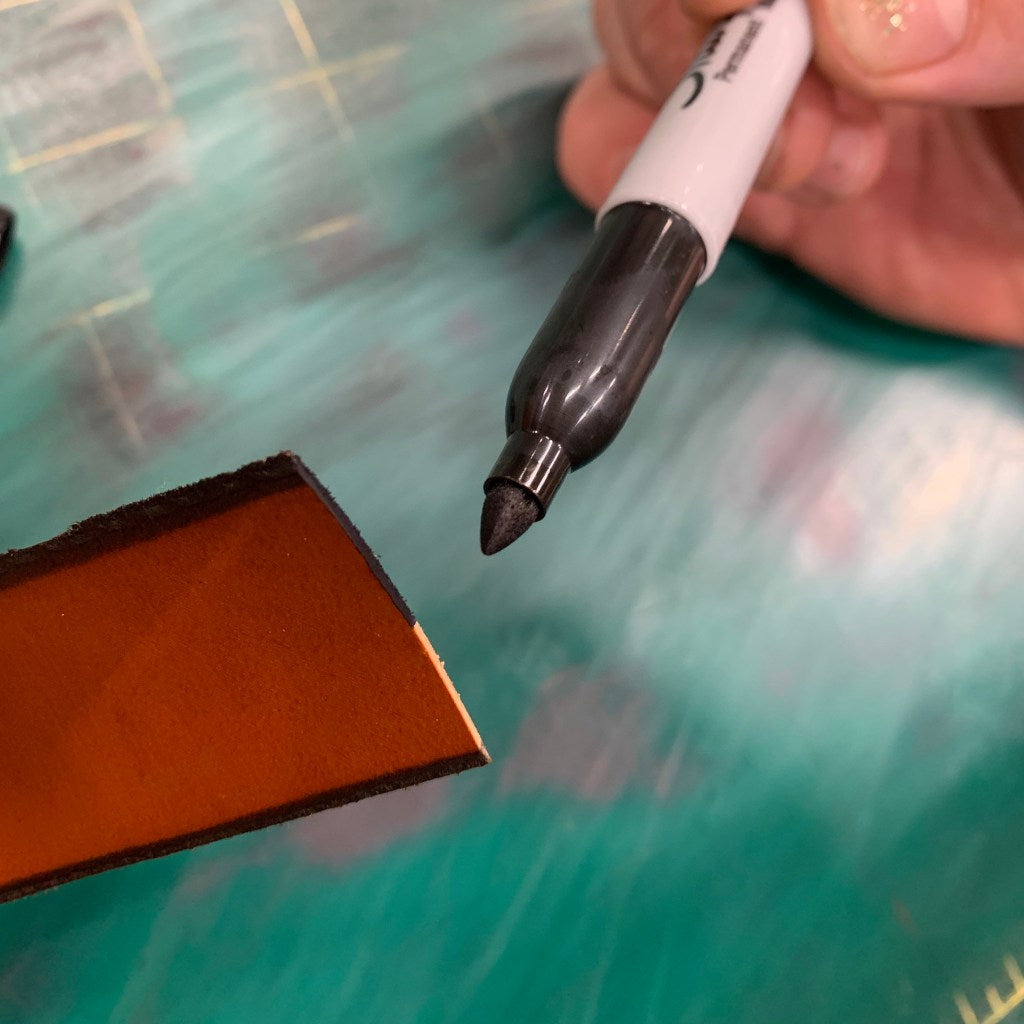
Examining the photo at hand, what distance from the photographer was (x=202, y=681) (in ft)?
0.85

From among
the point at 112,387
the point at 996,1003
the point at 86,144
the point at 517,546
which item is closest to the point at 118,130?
the point at 86,144

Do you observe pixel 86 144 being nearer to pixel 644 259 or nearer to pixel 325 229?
pixel 325 229

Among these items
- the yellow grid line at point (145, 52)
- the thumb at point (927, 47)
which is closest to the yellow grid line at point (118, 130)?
the yellow grid line at point (145, 52)

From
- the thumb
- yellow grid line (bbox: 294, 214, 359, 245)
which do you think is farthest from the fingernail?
yellow grid line (bbox: 294, 214, 359, 245)

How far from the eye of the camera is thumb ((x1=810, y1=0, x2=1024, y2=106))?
31 cm

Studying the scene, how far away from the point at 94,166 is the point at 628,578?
30cm

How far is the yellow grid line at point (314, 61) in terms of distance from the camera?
447 mm

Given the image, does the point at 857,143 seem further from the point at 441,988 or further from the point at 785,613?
the point at 441,988

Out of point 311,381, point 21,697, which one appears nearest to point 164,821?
point 21,697

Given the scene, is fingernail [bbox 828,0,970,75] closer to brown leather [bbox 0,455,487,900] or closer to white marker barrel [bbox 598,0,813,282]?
white marker barrel [bbox 598,0,813,282]

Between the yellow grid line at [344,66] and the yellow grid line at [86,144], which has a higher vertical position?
the yellow grid line at [86,144]

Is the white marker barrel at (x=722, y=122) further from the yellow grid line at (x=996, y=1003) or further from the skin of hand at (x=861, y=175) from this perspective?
the yellow grid line at (x=996, y=1003)

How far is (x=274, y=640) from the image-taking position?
249mm

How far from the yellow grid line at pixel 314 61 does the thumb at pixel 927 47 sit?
0.22 meters
